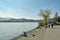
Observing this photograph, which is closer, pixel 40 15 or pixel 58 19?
pixel 40 15

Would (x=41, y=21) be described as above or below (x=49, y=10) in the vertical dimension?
below

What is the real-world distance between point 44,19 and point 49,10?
514 centimetres

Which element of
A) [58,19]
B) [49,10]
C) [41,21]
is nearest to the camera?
[41,21]

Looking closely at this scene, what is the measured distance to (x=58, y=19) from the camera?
11038 centimetres

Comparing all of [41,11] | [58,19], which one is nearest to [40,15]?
[41,11]

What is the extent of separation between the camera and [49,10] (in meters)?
70.8

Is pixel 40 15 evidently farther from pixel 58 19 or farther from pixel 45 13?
pixel 58 19

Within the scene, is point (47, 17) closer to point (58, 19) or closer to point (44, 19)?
point (44, 19)

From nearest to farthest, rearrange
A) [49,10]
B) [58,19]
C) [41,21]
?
1. [41,21]
2. [49,10]
3. [58,19]

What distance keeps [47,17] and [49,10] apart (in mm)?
3617

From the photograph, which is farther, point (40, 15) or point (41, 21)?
point (40, 15)

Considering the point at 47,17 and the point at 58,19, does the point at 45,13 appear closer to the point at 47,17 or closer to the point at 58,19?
the point at 47,17

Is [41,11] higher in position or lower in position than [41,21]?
higher

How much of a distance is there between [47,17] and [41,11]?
429cm
